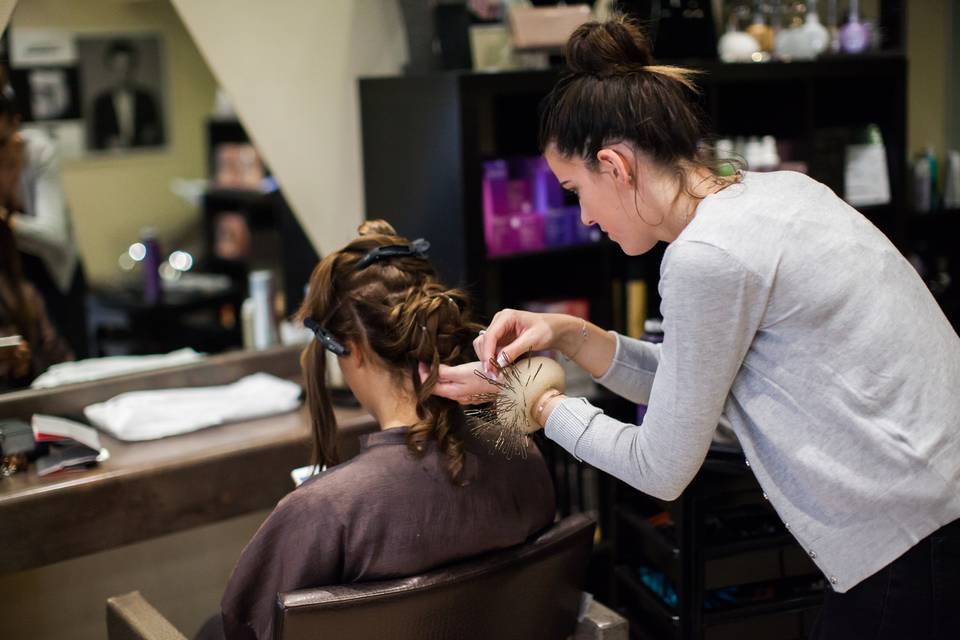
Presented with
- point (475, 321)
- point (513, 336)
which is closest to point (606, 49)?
point (513, 336)

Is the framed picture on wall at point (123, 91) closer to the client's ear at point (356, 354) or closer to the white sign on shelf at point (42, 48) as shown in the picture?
the white sign on shelf at point (42, 48)

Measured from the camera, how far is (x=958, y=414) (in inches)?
51.2

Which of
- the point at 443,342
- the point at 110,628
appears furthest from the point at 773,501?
the point at 110,628

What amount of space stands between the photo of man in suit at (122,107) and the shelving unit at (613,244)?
568 mm

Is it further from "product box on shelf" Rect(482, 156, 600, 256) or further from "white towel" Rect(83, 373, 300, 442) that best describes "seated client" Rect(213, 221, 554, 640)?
"product box on shelf" Rect(482, 156, 600, 256)

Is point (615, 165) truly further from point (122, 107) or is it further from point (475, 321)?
point (122, 107)

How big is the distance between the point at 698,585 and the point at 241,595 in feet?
3.29

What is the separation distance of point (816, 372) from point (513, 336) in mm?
434

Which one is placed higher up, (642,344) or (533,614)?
(642,344)

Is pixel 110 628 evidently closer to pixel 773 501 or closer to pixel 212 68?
pixel 773 501

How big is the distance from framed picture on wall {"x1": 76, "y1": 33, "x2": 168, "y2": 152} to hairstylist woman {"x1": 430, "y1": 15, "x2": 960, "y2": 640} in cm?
125

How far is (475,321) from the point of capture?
5.56 feet

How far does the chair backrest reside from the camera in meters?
1.29

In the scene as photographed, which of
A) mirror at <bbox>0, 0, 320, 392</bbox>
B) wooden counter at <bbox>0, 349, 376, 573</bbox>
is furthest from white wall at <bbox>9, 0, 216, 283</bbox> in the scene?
wooden counter at <bbox>0, 349, 376, 573</bbox>
